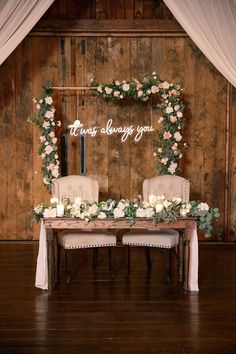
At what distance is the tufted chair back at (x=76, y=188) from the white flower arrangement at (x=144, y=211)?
903 millimetres

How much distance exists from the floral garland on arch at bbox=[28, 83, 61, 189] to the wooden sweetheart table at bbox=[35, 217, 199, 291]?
6.60ft

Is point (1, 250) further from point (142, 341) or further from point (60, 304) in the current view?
point (142, 341)

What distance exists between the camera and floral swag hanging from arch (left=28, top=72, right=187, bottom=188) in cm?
659

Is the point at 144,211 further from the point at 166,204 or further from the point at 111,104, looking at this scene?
the point at 111,104

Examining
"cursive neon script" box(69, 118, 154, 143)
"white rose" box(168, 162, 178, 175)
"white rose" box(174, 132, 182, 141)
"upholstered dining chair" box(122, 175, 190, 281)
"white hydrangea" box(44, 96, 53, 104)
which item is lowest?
"upholstered dining chair" box(122, 175, 190, 281)

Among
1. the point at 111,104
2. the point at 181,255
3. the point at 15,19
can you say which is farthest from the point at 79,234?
the point at 111,104

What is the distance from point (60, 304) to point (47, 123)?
2.92 metres

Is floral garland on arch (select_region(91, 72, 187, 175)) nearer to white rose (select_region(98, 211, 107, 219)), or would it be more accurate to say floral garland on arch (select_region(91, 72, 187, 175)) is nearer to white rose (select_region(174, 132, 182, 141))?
white rose (select_region(174, 132, 182, 141))

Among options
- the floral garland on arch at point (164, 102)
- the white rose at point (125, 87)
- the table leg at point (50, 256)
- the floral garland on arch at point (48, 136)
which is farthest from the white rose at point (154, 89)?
the table leg at point (50, 256)

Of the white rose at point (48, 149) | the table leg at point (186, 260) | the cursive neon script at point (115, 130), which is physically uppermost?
the cursive neon script at point (115, 130)

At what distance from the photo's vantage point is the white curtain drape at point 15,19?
4086mm

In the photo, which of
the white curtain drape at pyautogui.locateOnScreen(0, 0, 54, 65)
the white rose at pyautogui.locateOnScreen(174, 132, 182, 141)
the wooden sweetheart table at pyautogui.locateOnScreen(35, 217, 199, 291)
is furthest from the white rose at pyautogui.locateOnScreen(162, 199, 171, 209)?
the white rose at pyautogui.locateOnScreen(174, 132, 182, 141)

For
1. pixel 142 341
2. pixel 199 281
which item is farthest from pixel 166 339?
pixel 199 281

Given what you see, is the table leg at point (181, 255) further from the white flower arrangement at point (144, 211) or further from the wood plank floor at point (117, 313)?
the white flower arrangement at point (144, 211)
